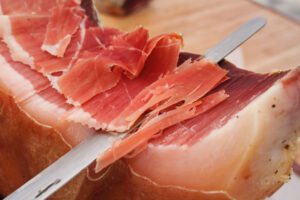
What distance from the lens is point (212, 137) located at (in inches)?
27.3

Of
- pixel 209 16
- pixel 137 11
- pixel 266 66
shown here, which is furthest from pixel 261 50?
pixel 137 11

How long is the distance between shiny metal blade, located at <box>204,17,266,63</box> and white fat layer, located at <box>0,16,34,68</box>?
29 centimetres

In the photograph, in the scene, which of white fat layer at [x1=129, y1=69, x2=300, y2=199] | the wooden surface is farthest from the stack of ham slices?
the wooden surface

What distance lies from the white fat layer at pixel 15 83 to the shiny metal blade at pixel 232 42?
0.29 meters

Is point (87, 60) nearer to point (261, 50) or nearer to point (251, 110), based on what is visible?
point (251, 110)

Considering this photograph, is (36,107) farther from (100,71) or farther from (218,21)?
(218,21)

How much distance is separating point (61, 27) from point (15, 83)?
0.14 metres

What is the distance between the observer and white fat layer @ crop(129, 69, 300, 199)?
2.19 feet

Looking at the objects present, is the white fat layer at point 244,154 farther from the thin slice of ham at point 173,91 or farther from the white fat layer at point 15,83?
the white fat layer at point 15,83

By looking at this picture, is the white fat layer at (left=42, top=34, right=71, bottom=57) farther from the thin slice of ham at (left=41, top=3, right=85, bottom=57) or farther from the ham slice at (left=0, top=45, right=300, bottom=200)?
the ham slice at (left=0, top=45, right=300, bottom=200)

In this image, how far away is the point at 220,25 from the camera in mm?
1919

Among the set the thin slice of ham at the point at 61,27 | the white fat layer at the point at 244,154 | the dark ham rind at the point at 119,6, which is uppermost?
the thin slice of ham at the point at 61,27

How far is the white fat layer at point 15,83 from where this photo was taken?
83cm

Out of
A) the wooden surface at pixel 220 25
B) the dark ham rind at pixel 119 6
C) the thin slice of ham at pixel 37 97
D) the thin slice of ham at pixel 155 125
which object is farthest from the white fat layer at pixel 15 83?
the dark ham rind at pixel 119 6
